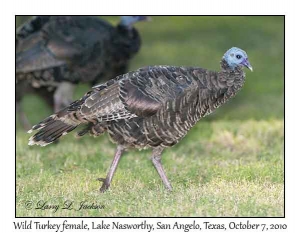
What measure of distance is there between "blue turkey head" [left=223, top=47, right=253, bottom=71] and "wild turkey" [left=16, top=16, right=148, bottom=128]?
3943mm

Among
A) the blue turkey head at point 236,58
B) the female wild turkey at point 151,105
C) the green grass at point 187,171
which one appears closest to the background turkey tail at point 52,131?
the female wild turkey at point 151,105

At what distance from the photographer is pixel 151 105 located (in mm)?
7711

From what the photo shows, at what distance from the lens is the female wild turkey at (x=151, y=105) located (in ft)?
Result: 25.5

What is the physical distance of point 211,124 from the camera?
11.8 m

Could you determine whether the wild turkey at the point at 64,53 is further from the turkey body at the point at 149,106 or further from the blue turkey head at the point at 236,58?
the blue turkey head at the point at 236,58

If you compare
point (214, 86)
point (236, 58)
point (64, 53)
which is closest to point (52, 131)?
point (214, 86)

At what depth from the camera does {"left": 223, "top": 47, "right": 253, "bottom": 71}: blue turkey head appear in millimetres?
8008

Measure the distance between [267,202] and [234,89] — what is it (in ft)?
4.64

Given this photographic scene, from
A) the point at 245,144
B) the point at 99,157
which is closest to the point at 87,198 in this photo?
the point at 99,157

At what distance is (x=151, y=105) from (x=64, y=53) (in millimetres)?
Result: 4063

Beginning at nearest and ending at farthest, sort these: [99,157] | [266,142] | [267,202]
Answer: [267,202] → [99,157] → [266,142]

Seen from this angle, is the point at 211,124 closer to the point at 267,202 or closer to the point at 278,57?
the point at 267,202

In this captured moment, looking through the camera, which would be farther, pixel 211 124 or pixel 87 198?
pixel 211 124

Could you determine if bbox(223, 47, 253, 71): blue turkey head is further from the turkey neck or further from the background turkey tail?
the background turkey tail
